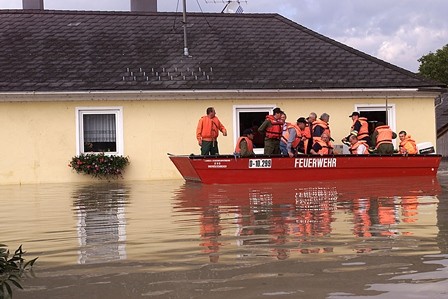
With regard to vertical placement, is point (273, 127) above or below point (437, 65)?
below

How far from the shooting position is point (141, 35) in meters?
25.2

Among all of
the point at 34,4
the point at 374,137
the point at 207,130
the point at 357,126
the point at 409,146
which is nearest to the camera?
the point at 207,130

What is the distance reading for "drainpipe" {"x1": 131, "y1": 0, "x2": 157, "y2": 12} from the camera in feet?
97.5

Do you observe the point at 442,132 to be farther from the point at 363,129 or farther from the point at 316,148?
the point at 316,148

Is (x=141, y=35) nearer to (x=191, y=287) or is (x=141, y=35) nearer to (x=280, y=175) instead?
(x=280, y=175)

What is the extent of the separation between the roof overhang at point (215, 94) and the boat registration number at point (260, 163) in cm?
491

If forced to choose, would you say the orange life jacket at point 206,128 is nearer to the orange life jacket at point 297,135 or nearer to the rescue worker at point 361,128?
the orange life jacket at point 297,135

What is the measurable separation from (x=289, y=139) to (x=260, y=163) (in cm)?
105

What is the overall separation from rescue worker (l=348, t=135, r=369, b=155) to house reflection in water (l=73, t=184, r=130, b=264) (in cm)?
575

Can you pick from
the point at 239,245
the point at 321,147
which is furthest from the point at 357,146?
the point at 239,245

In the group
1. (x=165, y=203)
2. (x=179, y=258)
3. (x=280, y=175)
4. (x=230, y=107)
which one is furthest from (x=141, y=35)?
(x=179, y=258)

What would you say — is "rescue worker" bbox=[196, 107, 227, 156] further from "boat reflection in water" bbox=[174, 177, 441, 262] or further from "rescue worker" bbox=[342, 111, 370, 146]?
"rescue worker" bbox=[342, 111, 370, 146]

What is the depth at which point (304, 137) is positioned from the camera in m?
18.8

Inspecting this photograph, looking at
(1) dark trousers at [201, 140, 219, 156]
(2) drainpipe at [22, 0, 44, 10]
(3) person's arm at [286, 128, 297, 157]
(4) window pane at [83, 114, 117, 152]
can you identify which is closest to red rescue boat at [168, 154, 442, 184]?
(3) person's arm at [286, 128, 297, 157]
